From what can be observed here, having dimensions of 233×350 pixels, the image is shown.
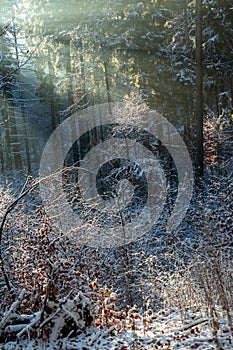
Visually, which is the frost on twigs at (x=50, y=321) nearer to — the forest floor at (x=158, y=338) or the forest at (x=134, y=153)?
the forest floor at (x=158, y=338)

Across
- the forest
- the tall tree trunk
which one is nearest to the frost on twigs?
the forest

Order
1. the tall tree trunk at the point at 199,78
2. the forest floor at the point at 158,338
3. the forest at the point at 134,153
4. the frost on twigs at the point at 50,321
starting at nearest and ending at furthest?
1. the forest floor at the point at 158,338
2. the frost on twigs at the point at 50,321
3. the forest at the point at 134,153
4. the tall tree trunk at the point at 199,78

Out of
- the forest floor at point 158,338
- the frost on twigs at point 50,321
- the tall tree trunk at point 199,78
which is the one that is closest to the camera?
the forest floor at point 158,338

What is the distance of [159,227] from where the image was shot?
1322 centimetres

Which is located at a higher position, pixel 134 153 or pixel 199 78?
pixel 199 78

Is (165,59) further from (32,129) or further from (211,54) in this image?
(32,129)

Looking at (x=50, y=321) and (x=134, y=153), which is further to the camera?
(x=134, y=153)

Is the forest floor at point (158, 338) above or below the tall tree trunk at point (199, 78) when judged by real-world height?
below

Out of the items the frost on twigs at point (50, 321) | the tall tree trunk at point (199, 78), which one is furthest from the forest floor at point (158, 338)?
Result: the tall tree trunk at point (199, 78)

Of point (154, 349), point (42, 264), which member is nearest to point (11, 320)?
point (154, 349)

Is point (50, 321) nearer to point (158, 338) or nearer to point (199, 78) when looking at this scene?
point (158, 338)

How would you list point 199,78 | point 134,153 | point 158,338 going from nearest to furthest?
1. point 158,338
2. point 199,78
3. point 134,153

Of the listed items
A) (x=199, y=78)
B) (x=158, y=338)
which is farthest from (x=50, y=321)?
(x=199, y=78)

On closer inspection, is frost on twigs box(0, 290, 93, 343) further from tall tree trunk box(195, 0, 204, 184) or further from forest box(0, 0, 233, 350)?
tall tree trunk box(195, 0, 204, 184)
